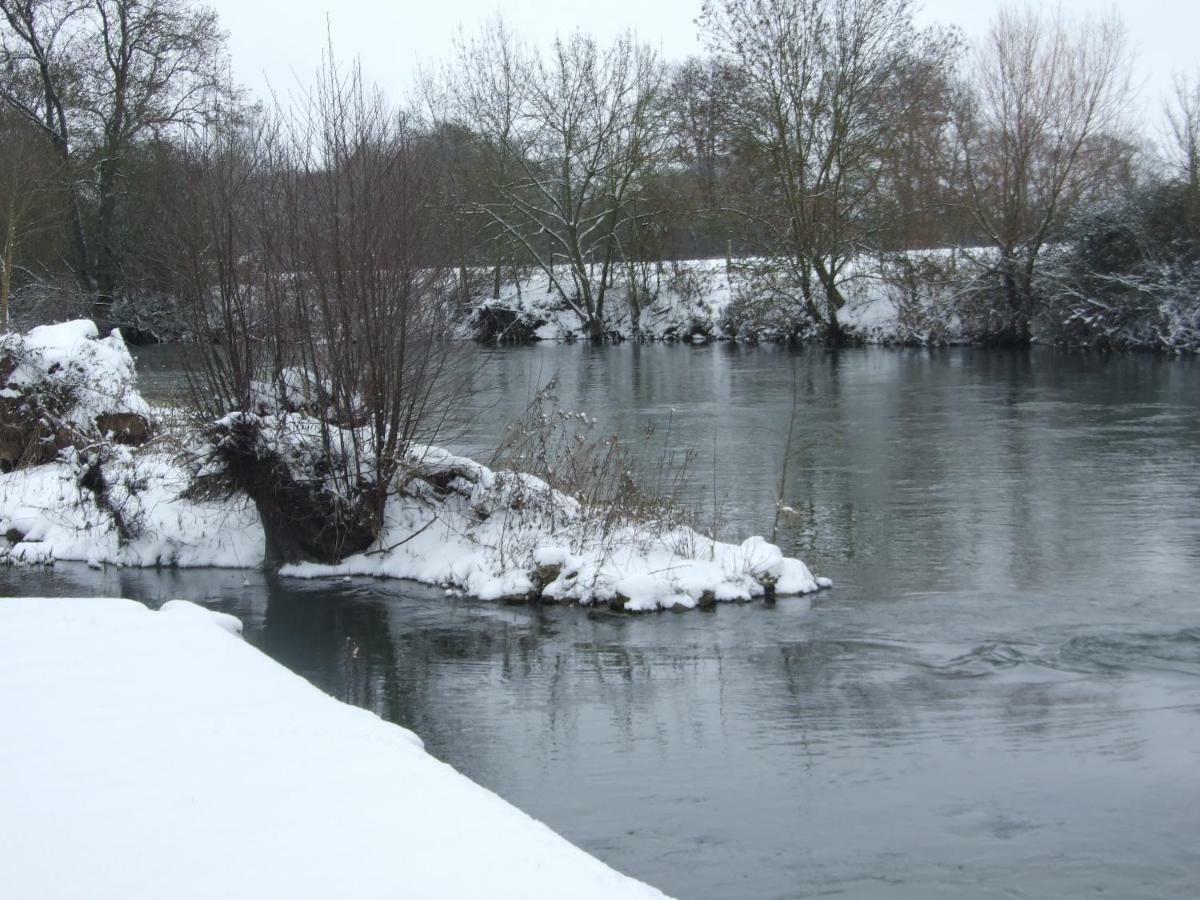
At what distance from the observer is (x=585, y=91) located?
40.0 m

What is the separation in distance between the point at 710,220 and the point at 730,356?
700 centimetres

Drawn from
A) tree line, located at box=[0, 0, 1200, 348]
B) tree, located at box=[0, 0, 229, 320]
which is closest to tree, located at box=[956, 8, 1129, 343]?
tree line, located at box=[0, 0, 1200, 348]

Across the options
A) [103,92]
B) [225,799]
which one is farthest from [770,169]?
[225,799]

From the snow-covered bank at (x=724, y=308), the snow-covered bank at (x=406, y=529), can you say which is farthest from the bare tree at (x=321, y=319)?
the snow-covered bank at (x=724, y=308)

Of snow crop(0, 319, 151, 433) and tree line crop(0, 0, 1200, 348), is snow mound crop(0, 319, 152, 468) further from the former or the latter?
tree line crop(0, 0, 1200, 348)

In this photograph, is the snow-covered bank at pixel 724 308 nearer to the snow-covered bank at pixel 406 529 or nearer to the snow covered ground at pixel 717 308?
the snow covered ground at pixel 717 308

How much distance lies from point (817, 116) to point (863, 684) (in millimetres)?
30040

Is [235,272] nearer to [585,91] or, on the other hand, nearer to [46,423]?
[46,423]

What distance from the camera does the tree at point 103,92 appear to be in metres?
35.4

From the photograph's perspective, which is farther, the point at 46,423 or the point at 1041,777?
the point at 46,423

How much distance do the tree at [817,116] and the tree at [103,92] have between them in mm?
15868

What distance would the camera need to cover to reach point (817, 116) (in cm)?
3566

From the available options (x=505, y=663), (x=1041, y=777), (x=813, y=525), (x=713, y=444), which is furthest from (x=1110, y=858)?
(x=713, y=444)

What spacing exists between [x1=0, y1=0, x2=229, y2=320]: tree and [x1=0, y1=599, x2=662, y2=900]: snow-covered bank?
103ft
